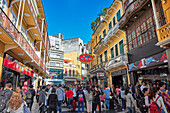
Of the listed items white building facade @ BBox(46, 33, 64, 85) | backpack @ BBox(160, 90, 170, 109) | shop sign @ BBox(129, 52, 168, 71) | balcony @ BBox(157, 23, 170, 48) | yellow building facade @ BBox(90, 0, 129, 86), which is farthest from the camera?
white building facade @ BBox(46, 33, 64, 85)

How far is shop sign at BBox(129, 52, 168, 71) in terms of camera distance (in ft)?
27.7

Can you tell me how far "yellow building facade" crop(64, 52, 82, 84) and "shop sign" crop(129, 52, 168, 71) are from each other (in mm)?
33306

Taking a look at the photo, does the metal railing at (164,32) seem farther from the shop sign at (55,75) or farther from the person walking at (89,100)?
the shop sign at (55,75)

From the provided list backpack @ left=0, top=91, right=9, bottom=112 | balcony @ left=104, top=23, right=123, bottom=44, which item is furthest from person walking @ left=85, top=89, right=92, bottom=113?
balcony @ left=104, top=23, right=123, bottom=44

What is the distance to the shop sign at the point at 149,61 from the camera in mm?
8438

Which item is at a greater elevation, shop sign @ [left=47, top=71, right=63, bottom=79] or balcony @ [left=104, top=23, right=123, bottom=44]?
balcony @ [left=104, top=23, right=123, bottom=44]

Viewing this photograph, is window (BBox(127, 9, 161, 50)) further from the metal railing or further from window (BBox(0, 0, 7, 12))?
window (BBox(0, 0, 7, 12))

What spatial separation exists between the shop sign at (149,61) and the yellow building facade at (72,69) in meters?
33.3

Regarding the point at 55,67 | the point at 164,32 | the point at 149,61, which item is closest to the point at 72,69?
the point at 55,67

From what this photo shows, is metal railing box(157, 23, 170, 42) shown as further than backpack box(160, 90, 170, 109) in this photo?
Yes

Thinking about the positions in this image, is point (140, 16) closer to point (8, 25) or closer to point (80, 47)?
point (8, 25)

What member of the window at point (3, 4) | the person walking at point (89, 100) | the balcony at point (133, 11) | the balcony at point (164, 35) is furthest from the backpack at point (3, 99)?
the balcony at point (133, 11)

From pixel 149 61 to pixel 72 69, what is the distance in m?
37.2

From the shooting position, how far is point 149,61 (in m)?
9.87
